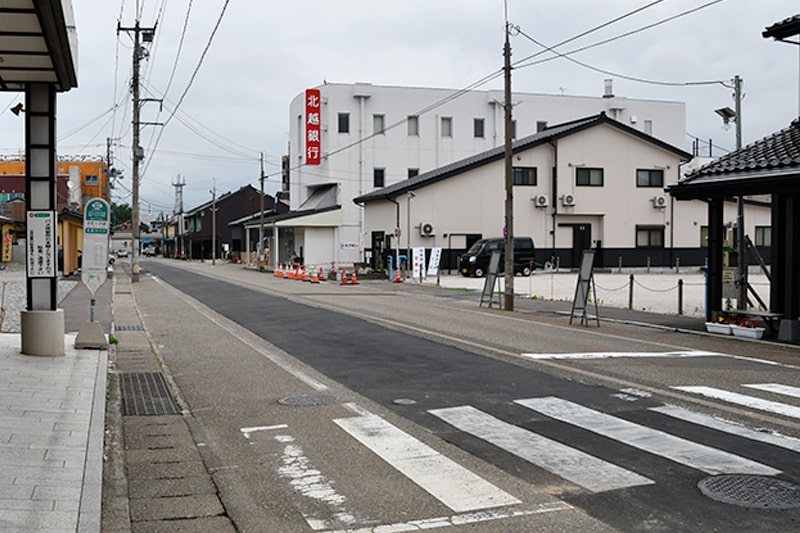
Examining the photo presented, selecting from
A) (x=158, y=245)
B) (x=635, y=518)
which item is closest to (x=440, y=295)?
(x=635, y=518)

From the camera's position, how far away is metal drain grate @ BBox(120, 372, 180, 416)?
9203 millimetres

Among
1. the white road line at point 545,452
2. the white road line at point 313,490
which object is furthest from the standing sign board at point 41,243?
the white road line at point 545,452

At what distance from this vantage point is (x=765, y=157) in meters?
16.1

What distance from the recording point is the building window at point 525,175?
47.9m

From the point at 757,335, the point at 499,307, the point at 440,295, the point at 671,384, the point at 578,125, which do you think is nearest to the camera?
the point at 671,384

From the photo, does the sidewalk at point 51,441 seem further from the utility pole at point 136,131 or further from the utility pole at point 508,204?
the utility pole at point 136,131

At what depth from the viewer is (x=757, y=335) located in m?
15.9

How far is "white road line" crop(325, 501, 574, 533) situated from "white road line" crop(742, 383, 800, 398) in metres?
5.43

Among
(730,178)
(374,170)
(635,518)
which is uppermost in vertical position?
(374,170)

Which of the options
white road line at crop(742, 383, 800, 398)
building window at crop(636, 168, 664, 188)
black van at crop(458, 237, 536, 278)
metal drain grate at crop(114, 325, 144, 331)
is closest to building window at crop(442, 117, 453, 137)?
building window at crop(636, 168, 664, 188)

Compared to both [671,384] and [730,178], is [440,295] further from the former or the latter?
[671,384]

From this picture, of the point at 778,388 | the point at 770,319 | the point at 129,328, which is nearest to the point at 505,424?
the point at 778,388

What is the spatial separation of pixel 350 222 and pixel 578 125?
19213 mm

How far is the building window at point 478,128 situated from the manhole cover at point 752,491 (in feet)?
199
